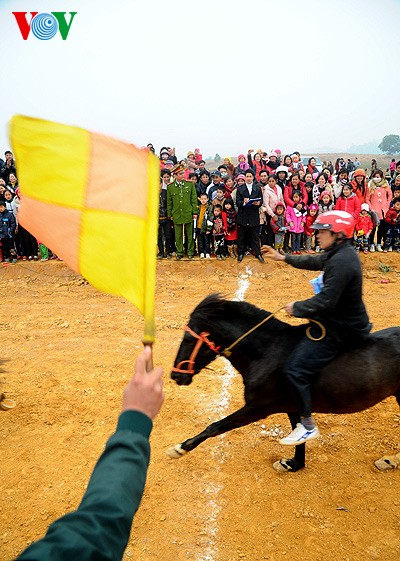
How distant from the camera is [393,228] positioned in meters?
12.7

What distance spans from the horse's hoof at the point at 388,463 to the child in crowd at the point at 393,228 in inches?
363

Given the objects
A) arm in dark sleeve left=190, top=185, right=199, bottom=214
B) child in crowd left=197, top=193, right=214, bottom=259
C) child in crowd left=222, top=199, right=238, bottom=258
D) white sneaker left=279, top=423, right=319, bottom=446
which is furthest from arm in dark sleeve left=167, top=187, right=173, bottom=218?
white sneaker left=279, top=423, right=319, bottom=446

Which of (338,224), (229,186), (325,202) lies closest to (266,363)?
(338,224)

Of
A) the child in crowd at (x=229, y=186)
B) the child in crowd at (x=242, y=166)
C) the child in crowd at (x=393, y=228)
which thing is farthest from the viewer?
the child in crowd at (x=242, y=166)

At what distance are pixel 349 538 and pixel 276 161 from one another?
43.4 ft

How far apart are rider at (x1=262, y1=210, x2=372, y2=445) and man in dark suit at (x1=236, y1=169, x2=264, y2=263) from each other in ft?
26.0

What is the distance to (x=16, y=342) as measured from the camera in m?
8.02

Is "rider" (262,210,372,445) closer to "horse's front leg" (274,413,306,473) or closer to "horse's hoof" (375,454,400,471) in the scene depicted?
"horse's front leg" (274,413,306,473)

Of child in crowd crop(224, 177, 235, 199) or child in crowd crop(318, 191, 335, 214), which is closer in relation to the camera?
child in crowd crop(318, 191, 335, 214)

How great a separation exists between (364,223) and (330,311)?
29.8ft

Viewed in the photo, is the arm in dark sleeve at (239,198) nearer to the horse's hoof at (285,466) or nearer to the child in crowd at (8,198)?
the child in crowd at (8,198)

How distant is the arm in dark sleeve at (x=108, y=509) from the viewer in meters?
1.24

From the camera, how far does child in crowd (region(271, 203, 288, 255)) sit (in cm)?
1230

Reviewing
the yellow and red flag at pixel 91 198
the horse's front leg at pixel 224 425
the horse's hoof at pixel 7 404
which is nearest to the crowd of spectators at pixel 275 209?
Answer: the horse's hoof at pixel 7 404
